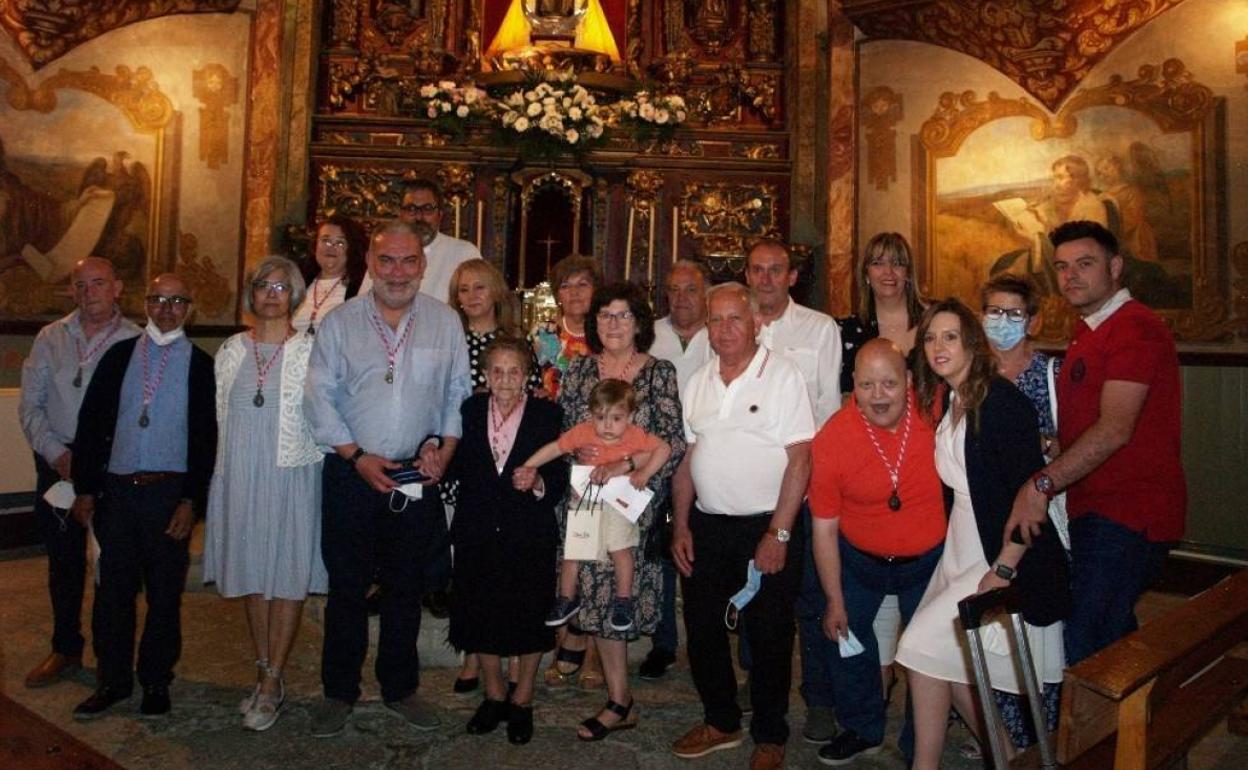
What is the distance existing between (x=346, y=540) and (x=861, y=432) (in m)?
1.95

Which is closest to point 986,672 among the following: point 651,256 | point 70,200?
point 651,256

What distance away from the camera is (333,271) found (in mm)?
4402

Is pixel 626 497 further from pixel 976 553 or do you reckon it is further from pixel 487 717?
pixel 976 553

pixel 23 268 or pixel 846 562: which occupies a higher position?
pixel 23 268

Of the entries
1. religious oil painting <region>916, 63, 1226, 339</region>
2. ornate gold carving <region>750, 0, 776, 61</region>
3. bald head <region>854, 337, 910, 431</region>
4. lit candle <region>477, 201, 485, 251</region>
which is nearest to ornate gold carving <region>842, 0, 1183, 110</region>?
religious oil painting <region>916, 63, 1226, 339</region>

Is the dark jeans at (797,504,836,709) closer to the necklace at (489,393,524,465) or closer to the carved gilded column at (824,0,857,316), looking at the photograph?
the necklace at (489,393,524,465)

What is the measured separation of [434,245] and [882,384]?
2761 mm

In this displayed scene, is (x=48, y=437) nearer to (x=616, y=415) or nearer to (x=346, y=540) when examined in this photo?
(x=346, y=540)

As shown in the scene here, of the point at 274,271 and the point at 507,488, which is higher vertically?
the point at 274,271

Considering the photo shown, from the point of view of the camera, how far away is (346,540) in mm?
3504

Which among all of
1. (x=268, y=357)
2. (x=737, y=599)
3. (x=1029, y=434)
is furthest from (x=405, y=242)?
(x=1029, y=434)

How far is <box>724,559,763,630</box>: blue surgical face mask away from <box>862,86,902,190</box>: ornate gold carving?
18.3 feet

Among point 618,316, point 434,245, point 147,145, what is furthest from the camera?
point 147,145

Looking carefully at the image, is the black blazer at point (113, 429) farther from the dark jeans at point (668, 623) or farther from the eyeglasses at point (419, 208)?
the dark jeans at point (668, 623)
